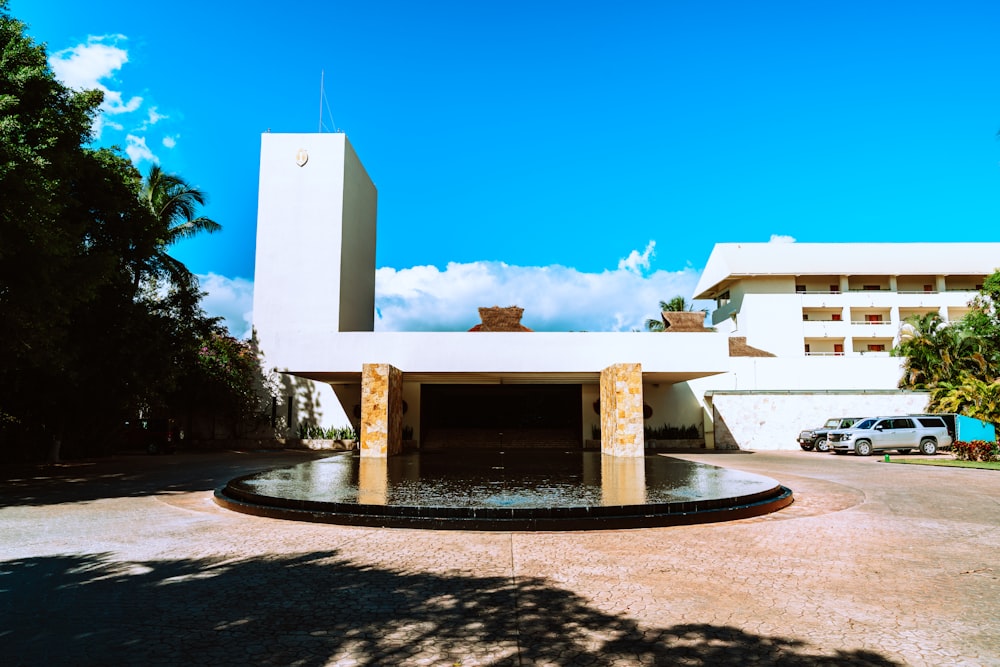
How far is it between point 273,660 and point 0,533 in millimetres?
5957

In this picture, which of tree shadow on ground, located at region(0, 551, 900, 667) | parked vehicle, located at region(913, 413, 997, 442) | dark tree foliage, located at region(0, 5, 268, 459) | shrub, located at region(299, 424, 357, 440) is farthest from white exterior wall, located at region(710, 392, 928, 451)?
tree shadow on ground, located at region(0, 551, 900, 667)

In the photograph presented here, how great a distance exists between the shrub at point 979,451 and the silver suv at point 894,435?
8.79 feet

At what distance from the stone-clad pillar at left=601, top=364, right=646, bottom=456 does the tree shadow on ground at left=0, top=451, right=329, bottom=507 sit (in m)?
10.3

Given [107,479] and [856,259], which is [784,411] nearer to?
[856,259]

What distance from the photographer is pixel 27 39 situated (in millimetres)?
13188

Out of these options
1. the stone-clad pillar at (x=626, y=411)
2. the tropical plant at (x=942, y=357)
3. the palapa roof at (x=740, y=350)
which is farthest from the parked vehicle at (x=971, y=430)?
the stone-clad pillar at (x=626, y=411)

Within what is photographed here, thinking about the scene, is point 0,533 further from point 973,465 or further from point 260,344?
point 973,465

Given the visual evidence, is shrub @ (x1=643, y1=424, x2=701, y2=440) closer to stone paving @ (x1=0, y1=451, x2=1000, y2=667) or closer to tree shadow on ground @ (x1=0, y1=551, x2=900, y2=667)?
stone paving @ (x1=0, y1=451, x2=1000, y2=667)

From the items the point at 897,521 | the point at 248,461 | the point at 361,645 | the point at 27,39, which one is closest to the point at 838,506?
the point at 897,521

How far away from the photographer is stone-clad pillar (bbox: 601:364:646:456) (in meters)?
18.8

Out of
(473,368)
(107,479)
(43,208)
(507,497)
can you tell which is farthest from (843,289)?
(43,208)

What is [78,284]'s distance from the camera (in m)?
13.1

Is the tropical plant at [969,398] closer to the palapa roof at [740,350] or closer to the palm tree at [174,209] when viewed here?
the palapa roof at [740,350]

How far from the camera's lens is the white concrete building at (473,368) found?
20344 mm
